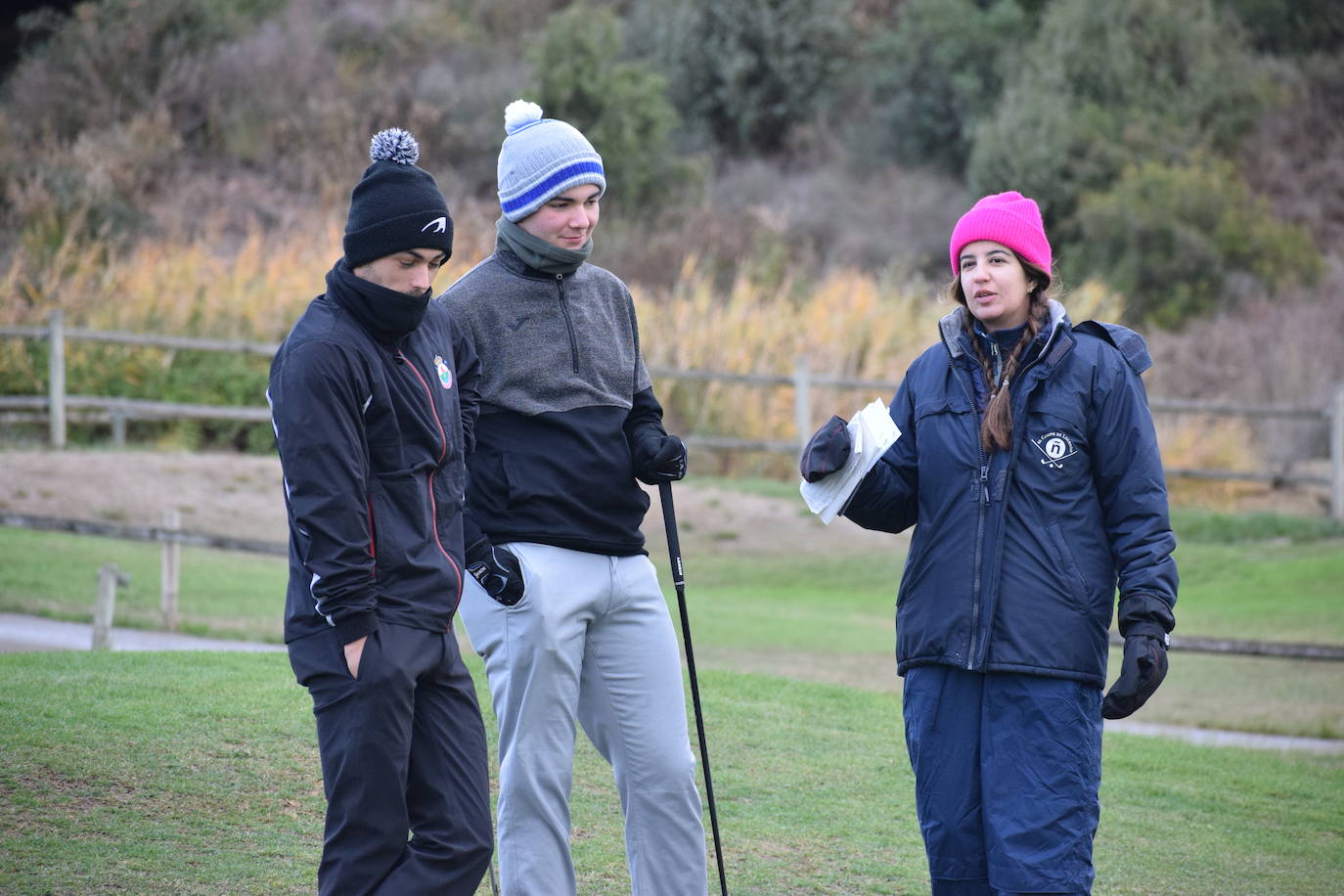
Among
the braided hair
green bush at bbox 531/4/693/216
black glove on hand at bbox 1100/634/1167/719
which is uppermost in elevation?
green bush at bbox 531/4/693/216

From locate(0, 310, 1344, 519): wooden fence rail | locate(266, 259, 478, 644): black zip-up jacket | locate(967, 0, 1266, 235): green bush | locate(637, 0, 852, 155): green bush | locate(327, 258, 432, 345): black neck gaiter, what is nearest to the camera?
locate(266, 259, 478, 644): black zip-up jacket

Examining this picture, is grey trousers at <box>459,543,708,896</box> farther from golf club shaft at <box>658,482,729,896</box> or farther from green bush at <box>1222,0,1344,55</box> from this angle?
green bush at <box>1222,0,1344,55</box>

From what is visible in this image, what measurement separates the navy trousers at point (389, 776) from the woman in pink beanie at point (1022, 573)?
1051mm

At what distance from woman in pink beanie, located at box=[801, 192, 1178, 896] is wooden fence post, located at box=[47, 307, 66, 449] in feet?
43.7

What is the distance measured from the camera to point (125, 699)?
617 cm

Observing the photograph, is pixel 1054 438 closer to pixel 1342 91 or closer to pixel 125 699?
pixel 125 699

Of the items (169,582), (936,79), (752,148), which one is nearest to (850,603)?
(169,582)

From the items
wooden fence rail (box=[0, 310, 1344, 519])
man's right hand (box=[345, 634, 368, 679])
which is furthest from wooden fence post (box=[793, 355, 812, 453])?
man's right hand (box=[345, 634, 368, 679])

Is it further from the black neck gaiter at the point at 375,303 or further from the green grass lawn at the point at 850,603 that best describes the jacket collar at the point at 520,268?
the green grass lawn at the point at 850,603

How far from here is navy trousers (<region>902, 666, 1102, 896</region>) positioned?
3.46 meters

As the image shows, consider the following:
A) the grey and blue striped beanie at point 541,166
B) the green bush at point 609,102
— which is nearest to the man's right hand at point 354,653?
the grey and blue striped beanie at point 541,166

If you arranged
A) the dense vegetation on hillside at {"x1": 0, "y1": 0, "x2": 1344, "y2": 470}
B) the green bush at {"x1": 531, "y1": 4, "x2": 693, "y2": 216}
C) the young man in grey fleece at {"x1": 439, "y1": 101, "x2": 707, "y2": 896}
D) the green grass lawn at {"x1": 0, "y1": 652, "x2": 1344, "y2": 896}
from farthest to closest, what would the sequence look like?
the green bush at {"x1": 531, "y1": 4, "x2": 693, "y2": 216} < the dense vegetation on hillside at {"x1": 0, "y1": 0, "x2": 1344, "y2": 470} < the green grass lawn at {"x1": 0, "y1": 652, "x2": 1344, "y2": 896} < the young man in grey fleece at {"x1": 439, "y1": 101, "x2": 707, "y2": 896}

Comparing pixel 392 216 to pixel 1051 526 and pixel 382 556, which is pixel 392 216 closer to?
pixel 382 556

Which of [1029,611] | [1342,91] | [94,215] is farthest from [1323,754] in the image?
[1342,91]
